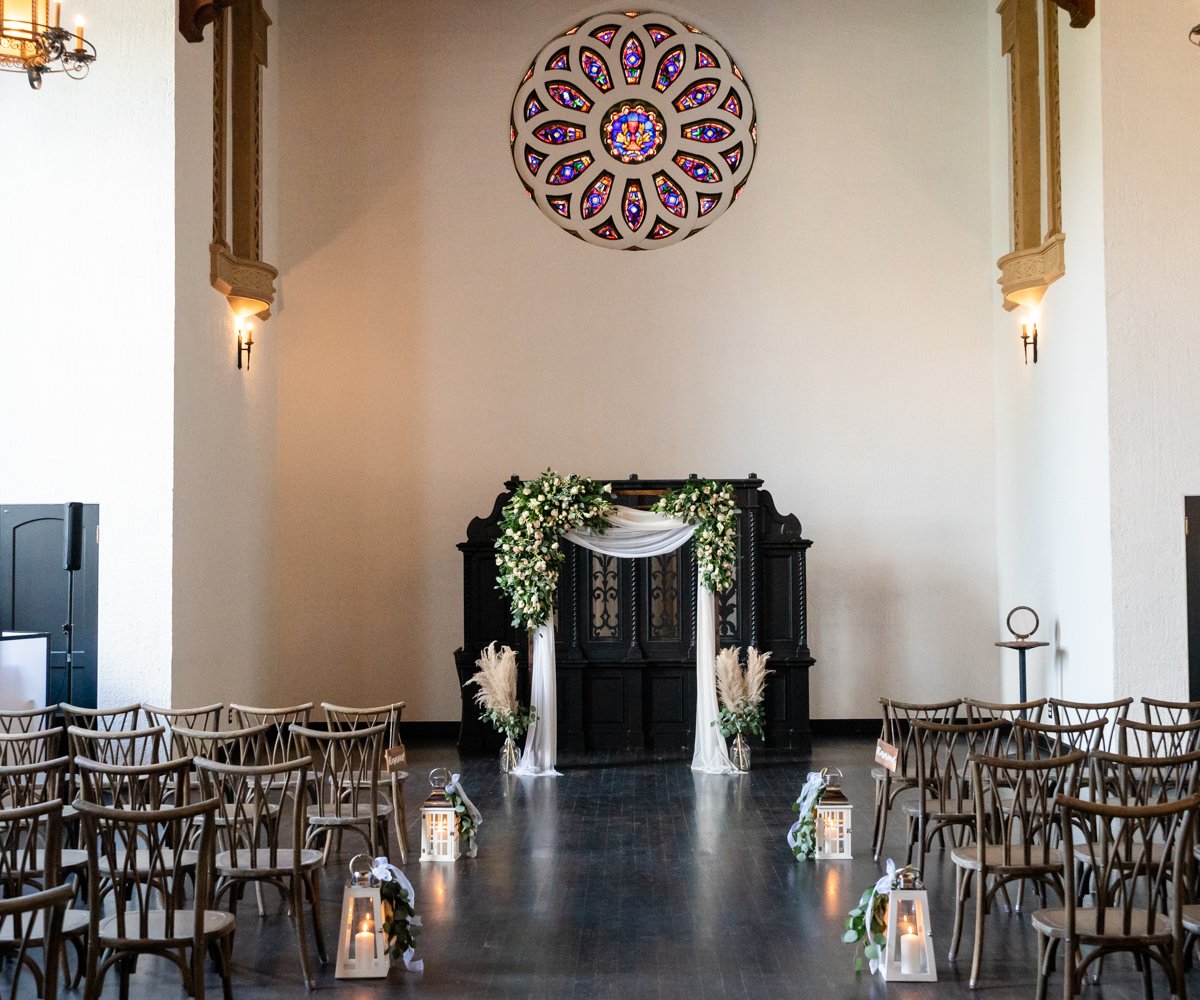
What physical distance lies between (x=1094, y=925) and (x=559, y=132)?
9963mm

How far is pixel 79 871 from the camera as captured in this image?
17.0 feet

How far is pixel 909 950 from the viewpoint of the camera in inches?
193

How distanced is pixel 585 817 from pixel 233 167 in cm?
632

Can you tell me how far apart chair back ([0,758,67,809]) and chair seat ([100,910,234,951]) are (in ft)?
2.07

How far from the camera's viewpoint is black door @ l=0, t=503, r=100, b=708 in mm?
8516

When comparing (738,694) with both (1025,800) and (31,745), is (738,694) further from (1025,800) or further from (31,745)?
(31,745)

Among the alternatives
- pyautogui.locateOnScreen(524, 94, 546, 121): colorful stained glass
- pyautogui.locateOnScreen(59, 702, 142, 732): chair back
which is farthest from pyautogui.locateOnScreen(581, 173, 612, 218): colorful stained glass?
pyautogui.locateOnScreen(59, 702, 142, 732): chair back

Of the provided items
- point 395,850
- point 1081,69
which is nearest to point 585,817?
point 395,850

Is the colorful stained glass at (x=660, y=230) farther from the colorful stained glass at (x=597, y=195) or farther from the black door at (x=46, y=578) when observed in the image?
the black door at (x=46, y=578)

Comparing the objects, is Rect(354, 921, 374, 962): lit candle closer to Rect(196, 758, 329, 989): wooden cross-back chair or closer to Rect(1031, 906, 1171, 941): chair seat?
Rect(196, 758, 329, 989): wooden cross-back chair

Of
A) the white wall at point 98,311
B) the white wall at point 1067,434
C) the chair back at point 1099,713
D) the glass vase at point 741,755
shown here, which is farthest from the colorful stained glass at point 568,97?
the chair back at point 1099,713

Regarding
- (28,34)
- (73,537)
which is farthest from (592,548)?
(28,34)

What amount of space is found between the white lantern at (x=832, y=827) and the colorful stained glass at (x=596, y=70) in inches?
326

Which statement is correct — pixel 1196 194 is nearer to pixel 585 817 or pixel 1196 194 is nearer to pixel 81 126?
pixel 585 817
